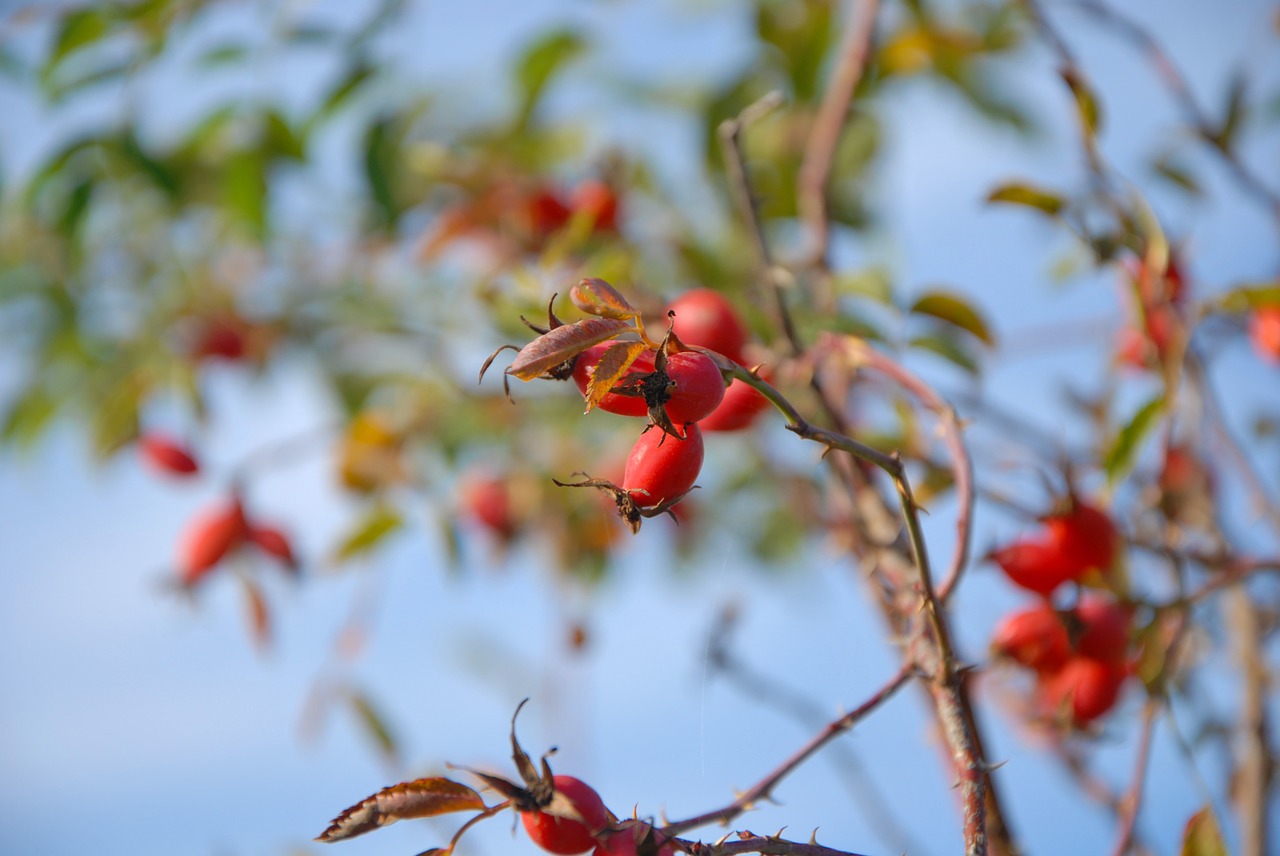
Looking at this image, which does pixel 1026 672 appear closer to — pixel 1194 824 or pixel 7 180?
pixel 1194 824

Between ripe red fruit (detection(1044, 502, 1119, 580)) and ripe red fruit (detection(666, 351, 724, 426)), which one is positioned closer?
ripe red fruit (detection(666, 351, 724, 426))

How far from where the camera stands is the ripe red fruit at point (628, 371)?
1.43 feet

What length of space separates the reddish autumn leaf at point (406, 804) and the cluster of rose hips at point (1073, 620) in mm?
446

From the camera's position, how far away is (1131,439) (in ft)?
2.48

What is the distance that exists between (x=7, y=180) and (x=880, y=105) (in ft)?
3.65

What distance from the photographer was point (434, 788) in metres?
0.45

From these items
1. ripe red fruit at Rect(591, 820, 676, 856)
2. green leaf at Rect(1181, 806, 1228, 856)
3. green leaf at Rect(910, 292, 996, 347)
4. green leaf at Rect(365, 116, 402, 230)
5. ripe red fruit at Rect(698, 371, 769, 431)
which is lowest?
green leaf at Rect(1181, 806, 1228, 856)

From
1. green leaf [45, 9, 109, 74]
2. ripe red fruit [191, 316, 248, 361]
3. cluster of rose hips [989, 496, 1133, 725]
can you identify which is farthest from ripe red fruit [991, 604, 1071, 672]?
ripe red fruit [191, 316, 248, 361]

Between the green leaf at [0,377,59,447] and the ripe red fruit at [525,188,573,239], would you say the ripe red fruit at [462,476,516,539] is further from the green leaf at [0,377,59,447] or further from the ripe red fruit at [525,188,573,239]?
the green leaf at [0,377,59,447]


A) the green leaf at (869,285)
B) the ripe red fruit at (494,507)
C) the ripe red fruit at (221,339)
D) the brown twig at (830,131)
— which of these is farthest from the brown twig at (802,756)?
the ripe red fruit at (221,339)

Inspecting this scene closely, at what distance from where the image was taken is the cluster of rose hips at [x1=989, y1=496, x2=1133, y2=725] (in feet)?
2.36

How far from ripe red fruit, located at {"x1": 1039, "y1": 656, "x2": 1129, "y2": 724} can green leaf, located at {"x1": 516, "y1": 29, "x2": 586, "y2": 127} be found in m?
0.91

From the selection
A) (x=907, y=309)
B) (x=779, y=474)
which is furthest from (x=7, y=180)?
(x=907, y=309)

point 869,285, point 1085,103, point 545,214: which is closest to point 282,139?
point 545,214
